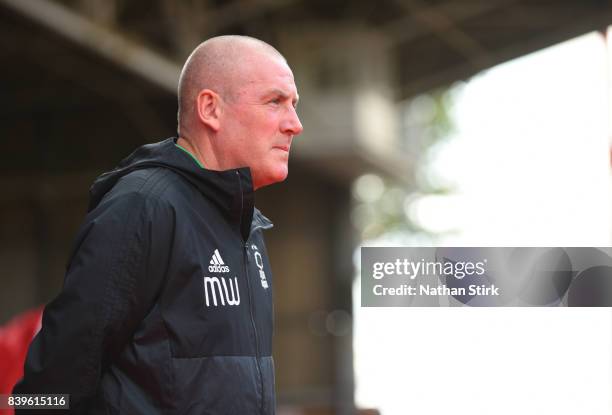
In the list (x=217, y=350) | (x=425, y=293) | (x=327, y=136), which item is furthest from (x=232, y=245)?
(x=327, y=136)

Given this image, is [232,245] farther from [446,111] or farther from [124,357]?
[446,111]

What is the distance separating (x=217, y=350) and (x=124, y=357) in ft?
0.64

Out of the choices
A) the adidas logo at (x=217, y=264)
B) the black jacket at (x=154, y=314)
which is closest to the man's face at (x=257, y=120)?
the black jacket at (x=154, y=314)

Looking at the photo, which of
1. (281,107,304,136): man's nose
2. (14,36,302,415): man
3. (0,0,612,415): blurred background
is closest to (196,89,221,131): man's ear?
(14,36,302,415): man

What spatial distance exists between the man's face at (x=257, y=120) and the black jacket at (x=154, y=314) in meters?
0.13

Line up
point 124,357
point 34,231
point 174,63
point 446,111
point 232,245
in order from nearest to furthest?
point 124,357
point 232,245
point 174,63
point 34,231
point 446,111

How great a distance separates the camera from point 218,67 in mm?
2541

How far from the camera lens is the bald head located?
2527mm

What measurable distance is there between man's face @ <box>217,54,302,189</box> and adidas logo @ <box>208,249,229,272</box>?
0.25 m

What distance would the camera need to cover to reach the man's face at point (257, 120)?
251 cm

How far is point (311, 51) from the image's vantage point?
1745cm

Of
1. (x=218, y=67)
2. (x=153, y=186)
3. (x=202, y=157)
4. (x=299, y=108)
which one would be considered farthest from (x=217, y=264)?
(x=299, y=108)

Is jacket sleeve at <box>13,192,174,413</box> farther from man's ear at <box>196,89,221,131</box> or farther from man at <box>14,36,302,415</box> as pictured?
man's ear at <box>196,89,221,131</box>

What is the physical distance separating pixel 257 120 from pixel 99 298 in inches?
24.0
